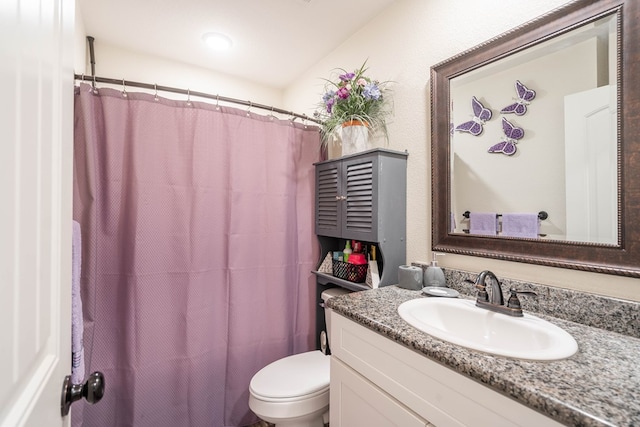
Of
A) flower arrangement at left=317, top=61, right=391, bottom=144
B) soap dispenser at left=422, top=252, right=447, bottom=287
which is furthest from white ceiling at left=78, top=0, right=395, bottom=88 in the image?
soap dispenser at left=422, top=252, right=447, bottom=287

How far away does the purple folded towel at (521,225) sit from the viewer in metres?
1.06

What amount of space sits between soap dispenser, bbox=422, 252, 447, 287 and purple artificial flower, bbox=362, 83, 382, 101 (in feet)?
3.06

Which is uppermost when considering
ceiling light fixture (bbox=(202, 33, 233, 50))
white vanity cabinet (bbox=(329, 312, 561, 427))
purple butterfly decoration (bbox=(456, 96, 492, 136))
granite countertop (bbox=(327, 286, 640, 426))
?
ceiling light fixture (bbox=(202, 33, 233, 50))

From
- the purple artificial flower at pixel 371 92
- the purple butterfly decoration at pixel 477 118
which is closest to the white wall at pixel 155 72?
the purple artificial flower at pixel 371 92

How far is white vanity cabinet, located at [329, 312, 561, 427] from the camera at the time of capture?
0.65 metres

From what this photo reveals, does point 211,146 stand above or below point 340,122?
below

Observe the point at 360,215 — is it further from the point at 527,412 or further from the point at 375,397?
the point at 527,412

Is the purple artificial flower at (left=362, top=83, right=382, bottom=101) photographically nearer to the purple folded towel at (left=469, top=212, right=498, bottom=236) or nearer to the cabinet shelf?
the purple folded towel at (left=469, top=212, right=498, bottom=236)

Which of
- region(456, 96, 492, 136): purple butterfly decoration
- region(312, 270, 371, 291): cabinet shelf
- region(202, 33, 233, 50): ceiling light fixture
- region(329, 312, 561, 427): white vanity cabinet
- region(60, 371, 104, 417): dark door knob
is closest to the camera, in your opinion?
region(60, 371, 104, 417): dark door knob

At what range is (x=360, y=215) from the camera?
152 centimetres

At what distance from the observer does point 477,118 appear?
123cm

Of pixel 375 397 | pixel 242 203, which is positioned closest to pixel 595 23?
pixel 375 397

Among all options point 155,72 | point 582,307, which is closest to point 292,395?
point 582,307

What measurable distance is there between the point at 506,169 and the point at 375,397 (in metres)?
0.99
